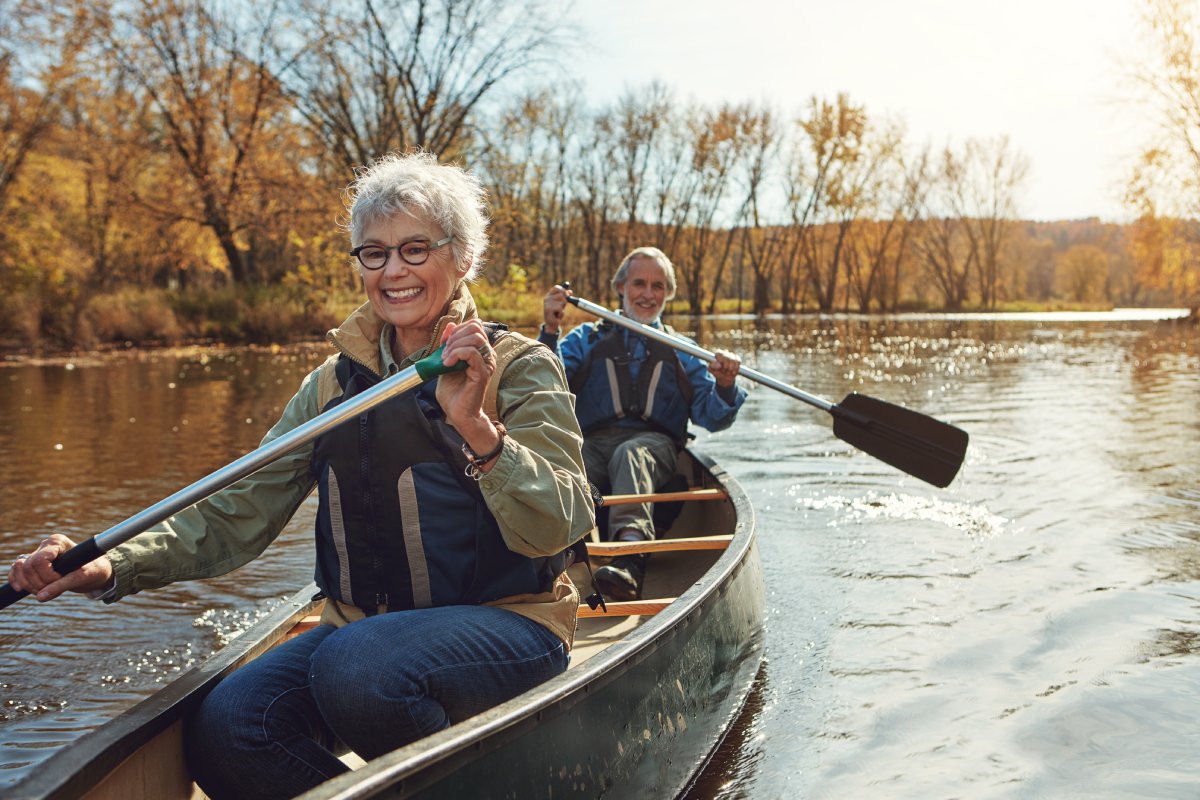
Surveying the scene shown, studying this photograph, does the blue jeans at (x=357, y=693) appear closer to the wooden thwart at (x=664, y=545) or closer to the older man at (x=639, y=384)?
the wooden thwart at (x=664, y=545)

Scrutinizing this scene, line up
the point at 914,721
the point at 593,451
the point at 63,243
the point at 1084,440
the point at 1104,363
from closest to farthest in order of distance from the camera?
the point at 914,721, the point at 593,451, the point at 1084,440, the point at 1104,363, the point at 63,243

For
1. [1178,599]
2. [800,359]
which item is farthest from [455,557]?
[800,359]

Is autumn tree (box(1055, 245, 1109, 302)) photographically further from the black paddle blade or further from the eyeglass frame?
the eyeglass frame

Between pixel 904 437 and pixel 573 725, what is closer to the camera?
pixel 573 725

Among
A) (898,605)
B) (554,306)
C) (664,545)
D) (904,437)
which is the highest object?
(554,306)

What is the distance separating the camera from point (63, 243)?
64.3ft

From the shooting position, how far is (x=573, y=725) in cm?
203

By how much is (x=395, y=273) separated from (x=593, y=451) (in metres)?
2.71

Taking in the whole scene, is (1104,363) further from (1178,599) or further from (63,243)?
(63,243)

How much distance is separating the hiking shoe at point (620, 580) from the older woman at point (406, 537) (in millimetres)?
1543

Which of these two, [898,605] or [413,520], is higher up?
[413,520]

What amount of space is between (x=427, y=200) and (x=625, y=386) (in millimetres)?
2789

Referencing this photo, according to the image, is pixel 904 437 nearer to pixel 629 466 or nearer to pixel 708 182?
pixel 629 466

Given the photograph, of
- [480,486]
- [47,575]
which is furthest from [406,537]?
[47,575]
